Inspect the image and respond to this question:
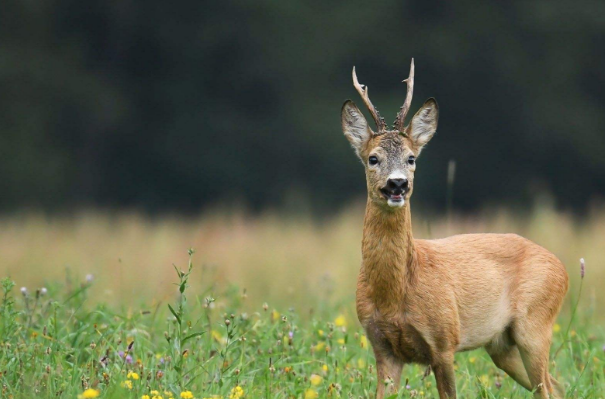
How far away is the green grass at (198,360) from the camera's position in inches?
191

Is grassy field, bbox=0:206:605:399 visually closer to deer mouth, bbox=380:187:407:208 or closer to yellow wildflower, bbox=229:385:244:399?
yellow wildflower, bbox=229:385:244:399

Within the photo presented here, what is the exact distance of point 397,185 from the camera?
545 centimetres

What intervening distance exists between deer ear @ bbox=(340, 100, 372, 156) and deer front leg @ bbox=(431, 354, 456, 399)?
1.25 m

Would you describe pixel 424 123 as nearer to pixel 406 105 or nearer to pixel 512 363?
pixel 406 105

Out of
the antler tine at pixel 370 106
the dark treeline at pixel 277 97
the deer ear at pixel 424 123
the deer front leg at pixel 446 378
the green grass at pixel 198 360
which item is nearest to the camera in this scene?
the green grass at pixel 198 360

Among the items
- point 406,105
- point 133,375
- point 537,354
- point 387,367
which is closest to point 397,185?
point 406,105

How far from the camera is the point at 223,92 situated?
87.0 feet

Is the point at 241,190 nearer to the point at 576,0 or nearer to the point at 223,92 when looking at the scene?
the point at 223,92

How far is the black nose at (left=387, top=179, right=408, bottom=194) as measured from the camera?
5.44m

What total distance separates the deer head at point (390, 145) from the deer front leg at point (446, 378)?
844 mm

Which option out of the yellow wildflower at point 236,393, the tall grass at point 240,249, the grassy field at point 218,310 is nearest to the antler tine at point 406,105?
the grassy field at point 218,310

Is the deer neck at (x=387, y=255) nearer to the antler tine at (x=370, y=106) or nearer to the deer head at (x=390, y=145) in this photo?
the deer head at (x=390, y=145)

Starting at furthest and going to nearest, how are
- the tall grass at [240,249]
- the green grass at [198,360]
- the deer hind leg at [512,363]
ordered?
the tall grass at [240,249] → the deer hind leg at [512,363] → the green grass at [198,360]

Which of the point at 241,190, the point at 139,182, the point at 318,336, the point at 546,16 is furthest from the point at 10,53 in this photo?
the point at 318,336
